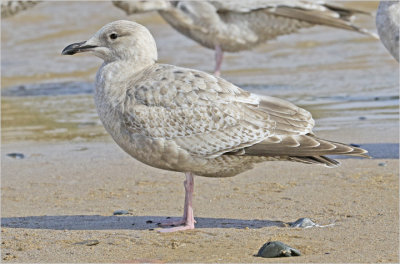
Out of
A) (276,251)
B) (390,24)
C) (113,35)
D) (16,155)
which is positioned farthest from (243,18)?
(276,251)

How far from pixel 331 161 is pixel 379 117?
3.71m

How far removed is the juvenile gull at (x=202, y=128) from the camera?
5613 mm

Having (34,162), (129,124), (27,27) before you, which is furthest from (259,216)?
(27,27)

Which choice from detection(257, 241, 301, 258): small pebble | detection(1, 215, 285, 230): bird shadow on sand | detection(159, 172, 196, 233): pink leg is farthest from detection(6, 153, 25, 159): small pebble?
detection(257, 241, 301, 258): small pebble

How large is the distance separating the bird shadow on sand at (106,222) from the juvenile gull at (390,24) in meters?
3.51

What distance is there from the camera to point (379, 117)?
9156mm

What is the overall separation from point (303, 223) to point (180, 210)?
116 cm

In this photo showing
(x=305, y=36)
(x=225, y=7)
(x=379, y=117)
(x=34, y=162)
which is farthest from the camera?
(x=305, y=36)

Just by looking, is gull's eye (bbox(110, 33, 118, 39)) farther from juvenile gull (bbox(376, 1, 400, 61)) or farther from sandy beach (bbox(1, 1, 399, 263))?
juvenile gull (bbox(376, 1, 400, 61))

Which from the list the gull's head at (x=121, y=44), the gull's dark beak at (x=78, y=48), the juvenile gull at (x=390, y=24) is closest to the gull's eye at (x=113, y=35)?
the gull's head at (x=121, y=44)

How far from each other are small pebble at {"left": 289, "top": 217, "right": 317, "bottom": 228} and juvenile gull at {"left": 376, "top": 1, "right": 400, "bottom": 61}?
11.4ft

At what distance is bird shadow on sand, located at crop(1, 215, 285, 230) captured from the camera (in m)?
5.70

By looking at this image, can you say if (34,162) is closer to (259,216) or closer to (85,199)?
(85,199)

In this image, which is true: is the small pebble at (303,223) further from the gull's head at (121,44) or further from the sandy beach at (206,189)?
the gull's head at (121,44)
